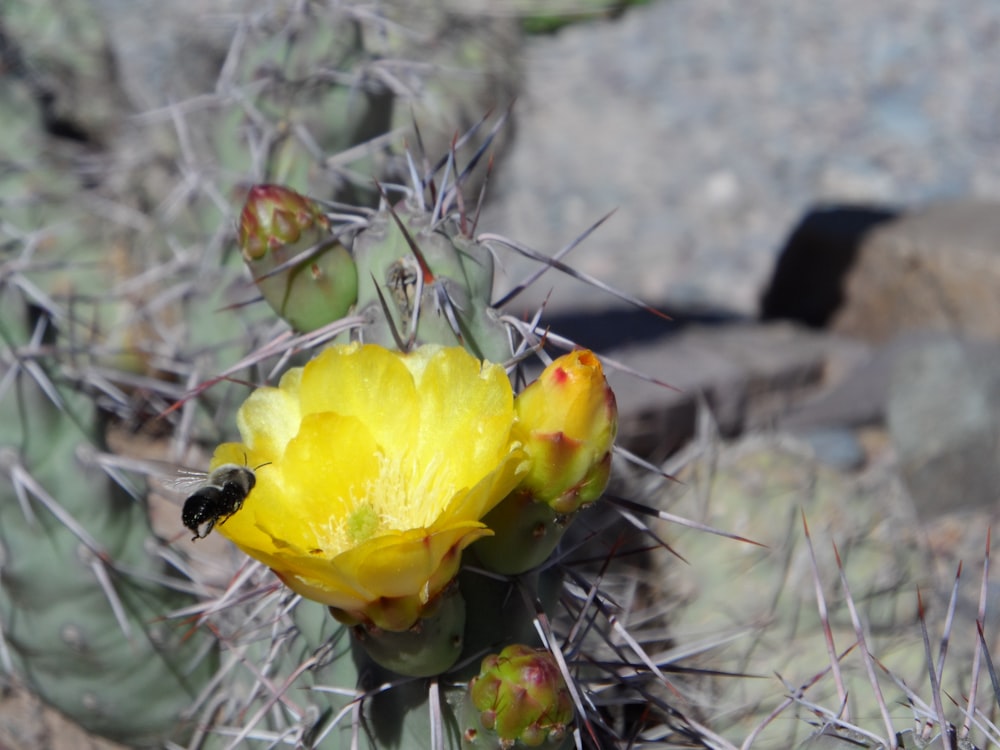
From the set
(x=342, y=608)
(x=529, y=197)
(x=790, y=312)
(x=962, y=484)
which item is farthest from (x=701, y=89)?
(x=342, y=608)

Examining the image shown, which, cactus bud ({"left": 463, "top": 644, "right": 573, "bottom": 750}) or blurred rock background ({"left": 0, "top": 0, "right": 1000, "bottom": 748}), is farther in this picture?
blurred rock background ({"left": 0, "top": 0, "right": 1000, "bottom": 748})

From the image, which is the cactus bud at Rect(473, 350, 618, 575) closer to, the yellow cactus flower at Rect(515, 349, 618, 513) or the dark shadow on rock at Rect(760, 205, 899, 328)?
the yellow cactus flower at Rect(515, 349, 618, 513)

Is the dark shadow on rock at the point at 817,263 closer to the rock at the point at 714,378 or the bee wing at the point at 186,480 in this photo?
the rock at the point at 714,378

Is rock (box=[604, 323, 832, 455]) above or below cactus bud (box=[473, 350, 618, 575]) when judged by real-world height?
below

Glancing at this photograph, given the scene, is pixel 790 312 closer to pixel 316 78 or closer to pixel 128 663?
pixel 316 78

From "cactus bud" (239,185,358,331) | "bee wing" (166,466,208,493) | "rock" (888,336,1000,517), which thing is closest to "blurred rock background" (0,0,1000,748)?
"rock" (888,336,1000,517)

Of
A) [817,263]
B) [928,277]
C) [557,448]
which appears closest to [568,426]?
[557,448]

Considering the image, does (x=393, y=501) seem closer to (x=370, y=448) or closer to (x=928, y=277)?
(x=370, y=448)
